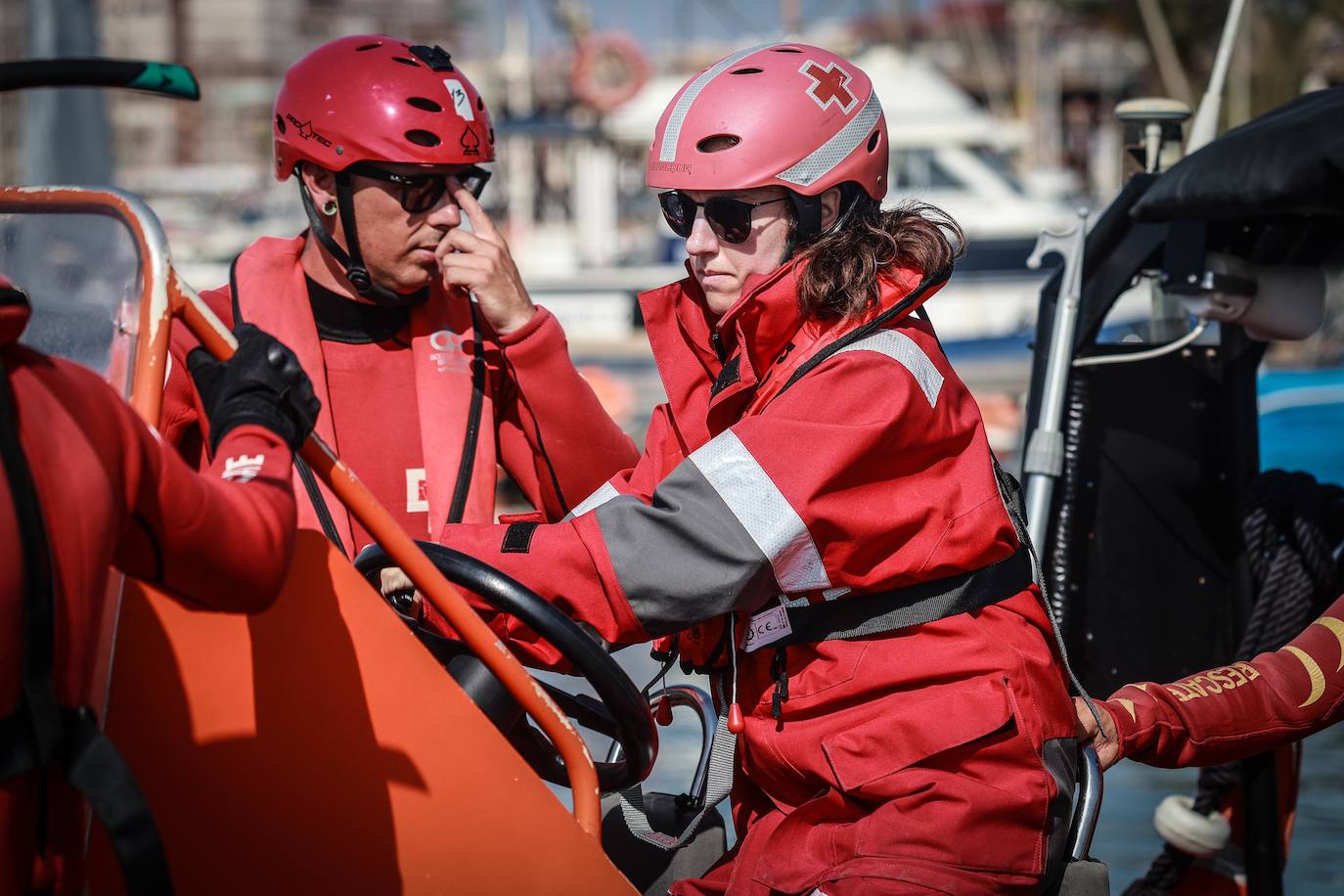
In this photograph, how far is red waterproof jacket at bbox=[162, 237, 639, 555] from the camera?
323cm

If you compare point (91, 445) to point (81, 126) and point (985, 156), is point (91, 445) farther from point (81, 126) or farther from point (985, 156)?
point (985, 156)

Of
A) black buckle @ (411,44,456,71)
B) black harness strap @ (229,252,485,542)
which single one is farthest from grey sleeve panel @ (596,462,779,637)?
black buckle @ (411,44,456,71)

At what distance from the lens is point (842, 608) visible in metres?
2.40

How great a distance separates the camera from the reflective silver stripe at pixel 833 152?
269 cm

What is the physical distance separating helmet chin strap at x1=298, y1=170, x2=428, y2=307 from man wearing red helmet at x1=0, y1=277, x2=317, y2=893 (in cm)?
150

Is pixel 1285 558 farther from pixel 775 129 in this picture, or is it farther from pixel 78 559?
pixel 78 559

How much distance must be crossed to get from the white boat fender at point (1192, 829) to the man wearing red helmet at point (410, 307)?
177 cm

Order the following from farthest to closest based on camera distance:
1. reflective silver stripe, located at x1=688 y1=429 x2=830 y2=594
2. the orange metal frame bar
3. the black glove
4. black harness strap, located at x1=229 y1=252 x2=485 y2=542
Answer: black harness strap, located at x1=229 y1=252 x2=485 y2=542 < reflective silver stripe, located at x1=688 y1=429 x2=830 y2=594 < the orange metal frame bar < the black glove

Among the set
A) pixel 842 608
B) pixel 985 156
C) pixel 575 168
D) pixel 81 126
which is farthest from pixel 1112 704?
pixel 575 168

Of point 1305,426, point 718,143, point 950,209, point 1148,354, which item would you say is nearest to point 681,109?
point 718,143

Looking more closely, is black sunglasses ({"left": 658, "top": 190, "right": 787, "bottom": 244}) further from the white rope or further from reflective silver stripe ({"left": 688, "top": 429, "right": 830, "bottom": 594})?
the white rope

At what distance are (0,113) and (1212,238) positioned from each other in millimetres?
36351

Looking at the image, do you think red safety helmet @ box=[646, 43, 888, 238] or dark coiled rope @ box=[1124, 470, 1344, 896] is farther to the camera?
dark coiled rope @ box=[1124, 470, 1344, 896]

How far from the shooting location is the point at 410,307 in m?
3.44
